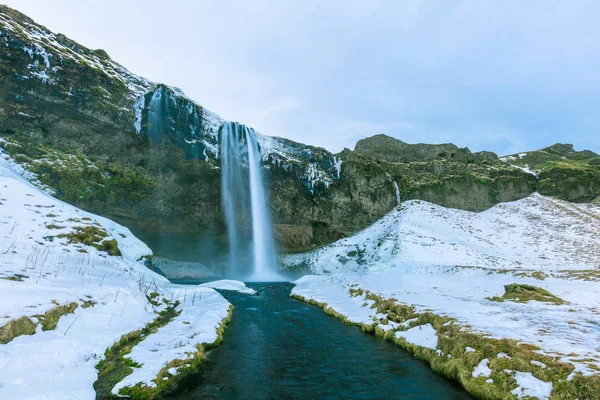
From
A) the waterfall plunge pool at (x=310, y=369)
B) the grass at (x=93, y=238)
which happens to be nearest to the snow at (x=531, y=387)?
the waterfall plunge pool at (x=310, y=369)

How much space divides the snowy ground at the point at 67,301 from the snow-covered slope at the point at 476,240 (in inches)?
929

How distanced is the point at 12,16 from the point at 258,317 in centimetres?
4014

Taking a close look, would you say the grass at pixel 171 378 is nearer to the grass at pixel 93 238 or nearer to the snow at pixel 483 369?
the snow at pixel 483 369

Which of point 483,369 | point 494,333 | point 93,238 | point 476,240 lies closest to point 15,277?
point 93,238

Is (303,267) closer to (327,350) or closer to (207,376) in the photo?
(327,350)

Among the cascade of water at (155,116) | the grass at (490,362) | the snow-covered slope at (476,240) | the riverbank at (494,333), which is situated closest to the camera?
the grass at (490,362)

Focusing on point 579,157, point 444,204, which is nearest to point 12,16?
point 444,204

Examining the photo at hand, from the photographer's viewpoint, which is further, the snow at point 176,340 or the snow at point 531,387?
the snow at point 176,340

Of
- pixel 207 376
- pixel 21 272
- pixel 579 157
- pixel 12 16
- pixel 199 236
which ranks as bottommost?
pixel 207 376

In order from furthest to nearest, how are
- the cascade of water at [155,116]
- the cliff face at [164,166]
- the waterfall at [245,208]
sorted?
the waterfall at [245,208] → the cascade of water at [155,116] → the cliff face at [164,166]

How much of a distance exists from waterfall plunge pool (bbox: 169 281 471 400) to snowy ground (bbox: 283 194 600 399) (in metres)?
1.33

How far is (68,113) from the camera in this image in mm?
29828

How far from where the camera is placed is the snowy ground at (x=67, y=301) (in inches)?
246

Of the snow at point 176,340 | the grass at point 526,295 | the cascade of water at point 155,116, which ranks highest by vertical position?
the cascade of water at point 155,116
